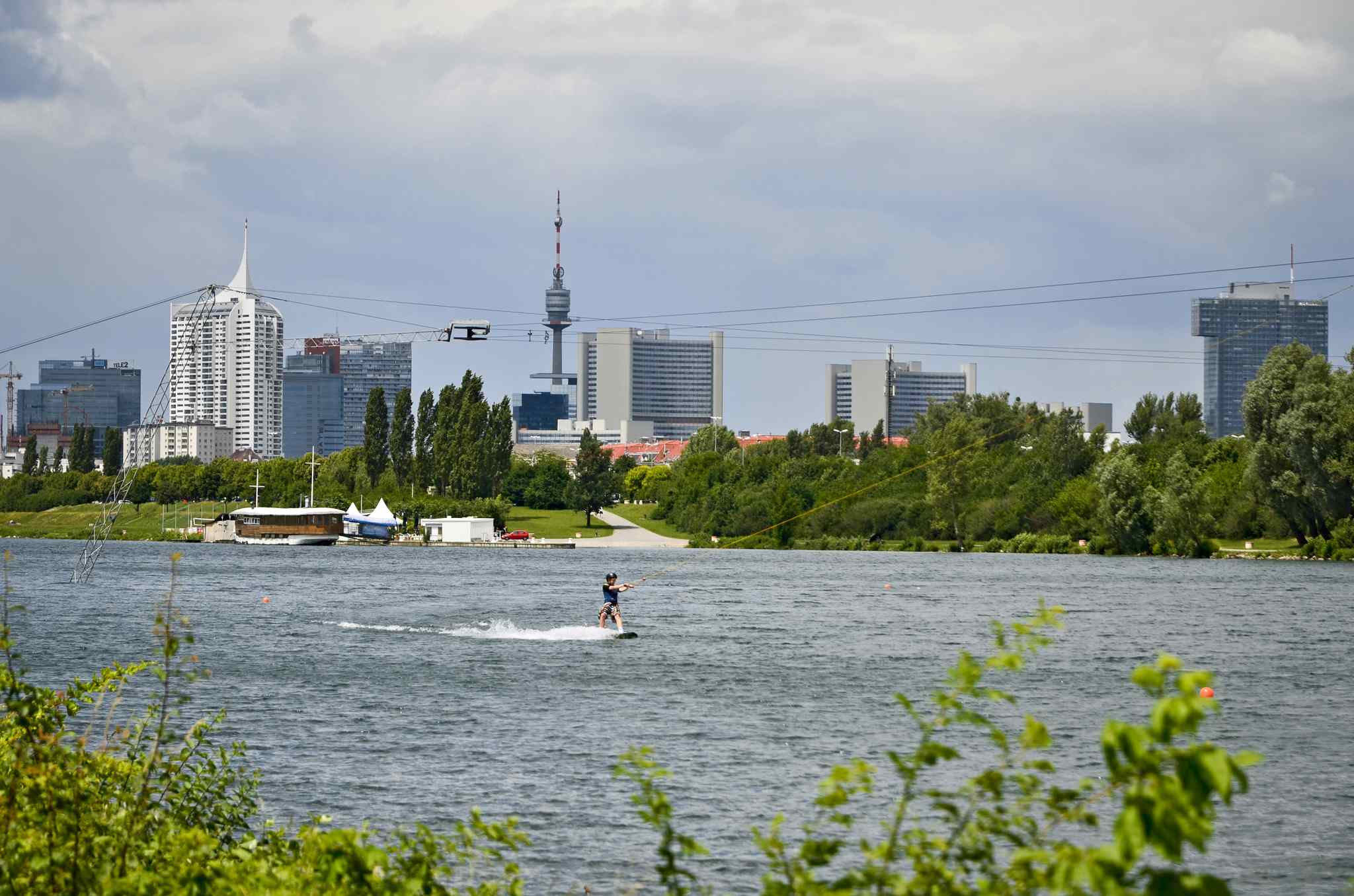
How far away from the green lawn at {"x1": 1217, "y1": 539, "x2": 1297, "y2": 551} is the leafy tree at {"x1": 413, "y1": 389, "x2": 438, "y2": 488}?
8589 centimetres

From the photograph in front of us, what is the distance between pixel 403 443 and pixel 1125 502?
286 feet

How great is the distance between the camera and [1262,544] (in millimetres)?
102562

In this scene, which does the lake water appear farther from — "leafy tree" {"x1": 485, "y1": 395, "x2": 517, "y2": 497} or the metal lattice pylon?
"leafy tree" {"x1": 485, "y1": 395, "x2": 517, "y2": 497}

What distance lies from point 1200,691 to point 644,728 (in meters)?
14.1

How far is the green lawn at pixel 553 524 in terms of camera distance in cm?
16212

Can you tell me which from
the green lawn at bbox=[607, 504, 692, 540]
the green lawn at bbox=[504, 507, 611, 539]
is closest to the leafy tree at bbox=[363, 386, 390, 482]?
the green lawn at bbox=[504, 507, 611, 539]

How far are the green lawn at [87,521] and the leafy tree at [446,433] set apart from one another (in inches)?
1574

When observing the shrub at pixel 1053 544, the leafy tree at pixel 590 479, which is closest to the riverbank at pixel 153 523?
the leafy tree at pixel 590 479

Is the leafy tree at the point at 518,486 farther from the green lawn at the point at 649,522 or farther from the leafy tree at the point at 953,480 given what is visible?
the leafy tree at the point at 953,480

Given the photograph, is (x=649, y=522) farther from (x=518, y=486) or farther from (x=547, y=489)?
(x=518, y=486)

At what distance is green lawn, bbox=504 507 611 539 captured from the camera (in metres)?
162

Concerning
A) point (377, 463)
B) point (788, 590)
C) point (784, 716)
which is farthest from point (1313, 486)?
point (377, 463)

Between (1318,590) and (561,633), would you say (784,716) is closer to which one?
(561,633)

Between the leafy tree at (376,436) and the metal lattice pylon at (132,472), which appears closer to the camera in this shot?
A: the metal lattice pylon at (132,472)
